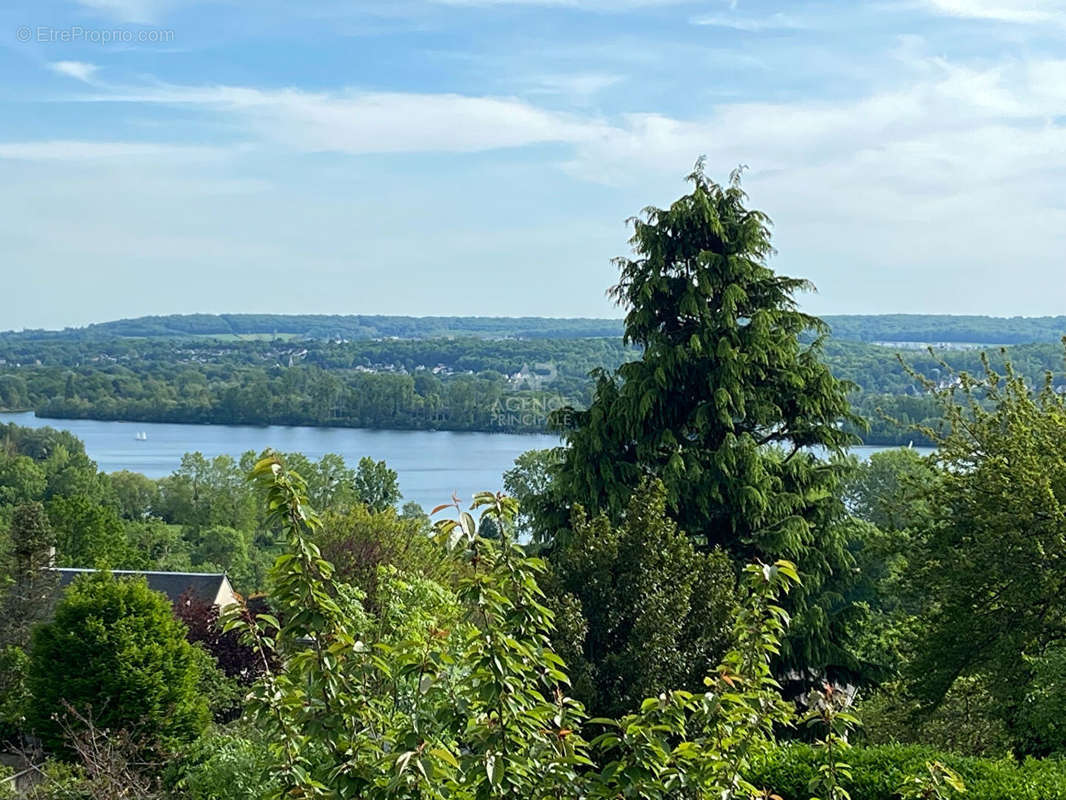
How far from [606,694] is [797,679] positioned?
20.2 ft

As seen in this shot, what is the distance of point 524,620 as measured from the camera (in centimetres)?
450

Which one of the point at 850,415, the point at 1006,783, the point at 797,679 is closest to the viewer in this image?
the point at 1006,783

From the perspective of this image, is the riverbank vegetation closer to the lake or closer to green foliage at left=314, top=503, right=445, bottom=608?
green foliage at left=314, top=503, right=445, bottom=608

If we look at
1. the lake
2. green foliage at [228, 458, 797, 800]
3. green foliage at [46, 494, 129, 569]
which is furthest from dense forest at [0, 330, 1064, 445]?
green foliage at [228, 458, 797, 800]

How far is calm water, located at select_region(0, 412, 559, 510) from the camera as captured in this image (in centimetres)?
6731

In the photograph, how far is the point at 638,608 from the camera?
495 inches

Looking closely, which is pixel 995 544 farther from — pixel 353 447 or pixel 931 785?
pixel 353 447

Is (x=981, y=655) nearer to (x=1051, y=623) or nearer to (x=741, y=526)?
(x=1051, y=623)

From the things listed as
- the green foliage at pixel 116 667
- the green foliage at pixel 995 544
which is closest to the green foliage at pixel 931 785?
the green foliage at pixel 995 544

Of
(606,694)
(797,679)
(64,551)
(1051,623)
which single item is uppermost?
(1051,623)

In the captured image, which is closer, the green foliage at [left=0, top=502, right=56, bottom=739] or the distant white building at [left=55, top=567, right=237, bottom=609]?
the green foliage at [left=0, top=502, right=56, bottom=739]

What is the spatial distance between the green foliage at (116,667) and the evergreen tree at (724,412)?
8.01 m

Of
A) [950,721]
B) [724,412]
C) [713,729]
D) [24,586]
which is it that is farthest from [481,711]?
[24,586]

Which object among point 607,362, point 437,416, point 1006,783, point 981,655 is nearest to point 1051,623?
point 981,655
